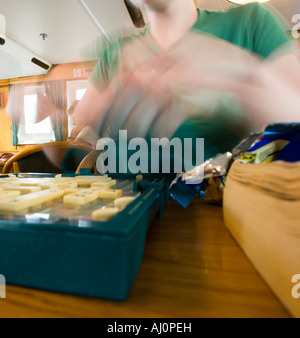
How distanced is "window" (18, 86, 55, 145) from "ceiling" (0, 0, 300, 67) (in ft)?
4.76

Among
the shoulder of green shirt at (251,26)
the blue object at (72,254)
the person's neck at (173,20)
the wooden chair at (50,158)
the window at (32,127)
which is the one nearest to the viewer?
the blue object at (72,254)

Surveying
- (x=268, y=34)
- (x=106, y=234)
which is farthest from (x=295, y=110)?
(x=106, y=234)

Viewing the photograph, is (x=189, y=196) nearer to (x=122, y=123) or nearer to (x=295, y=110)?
(x=295, y=110)

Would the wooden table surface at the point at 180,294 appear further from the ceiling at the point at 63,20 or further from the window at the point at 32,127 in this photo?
the window at the point at 32,127

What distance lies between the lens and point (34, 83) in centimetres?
504

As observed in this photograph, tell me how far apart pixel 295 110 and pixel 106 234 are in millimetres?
667

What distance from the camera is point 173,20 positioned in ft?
2.77

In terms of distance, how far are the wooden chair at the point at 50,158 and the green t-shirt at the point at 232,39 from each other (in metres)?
0.60

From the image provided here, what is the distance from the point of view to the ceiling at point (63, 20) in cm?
274

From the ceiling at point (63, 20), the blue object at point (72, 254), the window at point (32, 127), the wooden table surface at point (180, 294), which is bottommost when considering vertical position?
the wooden table surface at point (180, 294)

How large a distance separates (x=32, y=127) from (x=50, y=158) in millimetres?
4844

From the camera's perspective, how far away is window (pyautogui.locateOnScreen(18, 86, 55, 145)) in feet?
16.6

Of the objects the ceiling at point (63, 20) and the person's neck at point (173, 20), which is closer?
the person's neck at point (173, 20)

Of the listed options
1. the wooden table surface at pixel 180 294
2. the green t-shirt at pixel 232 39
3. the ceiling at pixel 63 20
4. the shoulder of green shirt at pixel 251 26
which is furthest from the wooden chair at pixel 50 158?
the ceiling at pixel 63 20
